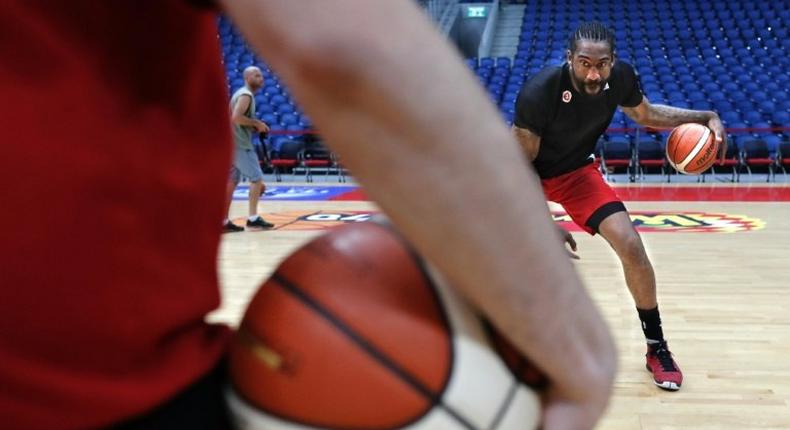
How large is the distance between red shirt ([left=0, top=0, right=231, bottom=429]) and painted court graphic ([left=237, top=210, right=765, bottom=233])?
16.2ft

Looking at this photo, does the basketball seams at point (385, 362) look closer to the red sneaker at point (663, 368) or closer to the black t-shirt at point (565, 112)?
the red sneaker at point (663, 368)

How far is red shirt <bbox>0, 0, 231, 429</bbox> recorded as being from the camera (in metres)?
0.44

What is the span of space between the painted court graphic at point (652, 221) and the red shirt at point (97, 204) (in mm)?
4947

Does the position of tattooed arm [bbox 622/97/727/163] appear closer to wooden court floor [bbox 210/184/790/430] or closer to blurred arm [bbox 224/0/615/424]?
wooden court floor [bbox 210/184/790/430]

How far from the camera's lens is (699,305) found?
3.45 metres

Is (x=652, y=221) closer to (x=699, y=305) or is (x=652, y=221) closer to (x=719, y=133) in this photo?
(x=699, y=305)

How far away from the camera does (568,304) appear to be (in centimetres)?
47

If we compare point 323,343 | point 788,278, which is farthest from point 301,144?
point 323,343

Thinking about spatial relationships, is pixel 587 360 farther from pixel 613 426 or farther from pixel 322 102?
pixel 613 426

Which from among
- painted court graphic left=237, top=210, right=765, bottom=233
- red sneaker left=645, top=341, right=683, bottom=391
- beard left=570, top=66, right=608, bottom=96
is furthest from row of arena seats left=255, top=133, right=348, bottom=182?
red sneaker left=645, top=341, right=683, bottom=391

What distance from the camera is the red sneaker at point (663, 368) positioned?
2412mm

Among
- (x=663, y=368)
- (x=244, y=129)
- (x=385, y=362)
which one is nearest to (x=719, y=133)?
(x=663, y=368)

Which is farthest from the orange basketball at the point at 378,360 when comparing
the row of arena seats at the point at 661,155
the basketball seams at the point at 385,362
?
the row of arena seats at the point at 661,155

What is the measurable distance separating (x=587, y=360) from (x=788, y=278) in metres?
4.10
